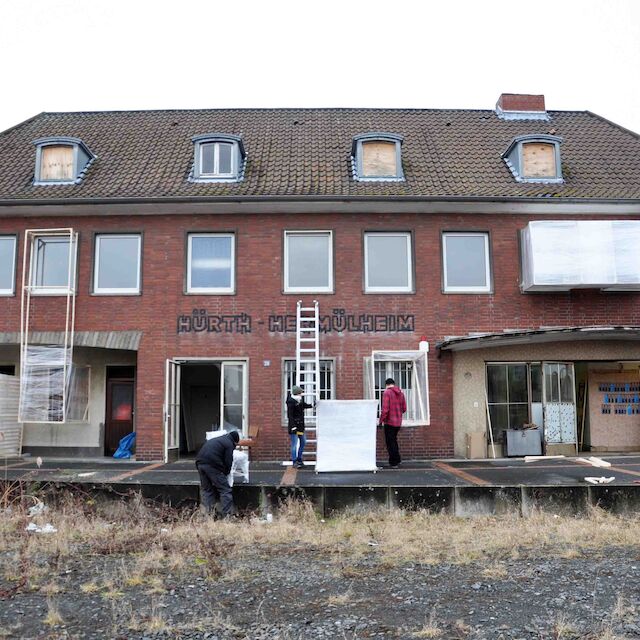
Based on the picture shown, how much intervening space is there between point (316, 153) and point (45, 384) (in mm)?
8959

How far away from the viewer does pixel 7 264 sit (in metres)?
17.4

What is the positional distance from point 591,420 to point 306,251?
8.10 m

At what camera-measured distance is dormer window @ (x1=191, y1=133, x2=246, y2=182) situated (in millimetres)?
17891

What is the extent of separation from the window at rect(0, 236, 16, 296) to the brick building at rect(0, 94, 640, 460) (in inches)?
2.2

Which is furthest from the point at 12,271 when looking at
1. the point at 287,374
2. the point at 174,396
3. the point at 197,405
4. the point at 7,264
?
the point at 287,374

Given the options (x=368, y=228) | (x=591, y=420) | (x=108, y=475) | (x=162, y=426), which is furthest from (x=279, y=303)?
(x=591, y=420)

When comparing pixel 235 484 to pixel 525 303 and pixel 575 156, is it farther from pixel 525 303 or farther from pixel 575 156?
pixel 575 156

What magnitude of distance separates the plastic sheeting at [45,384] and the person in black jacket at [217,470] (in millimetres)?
6603

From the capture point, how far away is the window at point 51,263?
1711 centimetres

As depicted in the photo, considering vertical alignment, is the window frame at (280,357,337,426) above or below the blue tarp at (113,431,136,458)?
above

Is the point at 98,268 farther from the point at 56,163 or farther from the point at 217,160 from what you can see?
the point at 217,160

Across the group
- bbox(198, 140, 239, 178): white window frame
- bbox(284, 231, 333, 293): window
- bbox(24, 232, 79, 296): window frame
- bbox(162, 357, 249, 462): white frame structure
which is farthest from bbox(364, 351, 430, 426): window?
bbox(24, 232, 79, 296): window frame

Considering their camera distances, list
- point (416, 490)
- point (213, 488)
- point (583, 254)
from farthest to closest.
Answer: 1. point (583, 254)
2. point (416, 490)
3. point (213, 488)

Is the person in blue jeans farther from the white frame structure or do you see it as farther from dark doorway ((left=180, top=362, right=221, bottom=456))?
dark doorway ((left=180, top=362, right=221, bottom=456))
